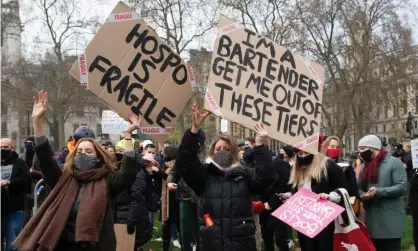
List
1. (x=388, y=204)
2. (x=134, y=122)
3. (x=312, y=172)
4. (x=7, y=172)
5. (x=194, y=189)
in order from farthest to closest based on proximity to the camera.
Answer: (x=7, y=172), (x=388, y=204), (x=312, y=172), (x=134, y=122), (x=194, y=189)

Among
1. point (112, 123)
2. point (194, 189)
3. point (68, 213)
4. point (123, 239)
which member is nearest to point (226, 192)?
point (194, 189)

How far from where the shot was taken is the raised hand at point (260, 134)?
5.00m

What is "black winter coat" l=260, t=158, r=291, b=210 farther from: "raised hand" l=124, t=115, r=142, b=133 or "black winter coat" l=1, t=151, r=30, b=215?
"black winter coat" l=1, t=151, r=30, b=215

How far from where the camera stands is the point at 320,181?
5668 mm

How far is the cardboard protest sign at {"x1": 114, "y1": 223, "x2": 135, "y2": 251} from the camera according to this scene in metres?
6.40

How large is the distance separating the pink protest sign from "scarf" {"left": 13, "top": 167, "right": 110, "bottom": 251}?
202cm

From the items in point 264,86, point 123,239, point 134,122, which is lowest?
point 123,239

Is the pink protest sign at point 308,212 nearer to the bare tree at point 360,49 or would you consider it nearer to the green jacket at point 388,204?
the green jacket at point 388,204

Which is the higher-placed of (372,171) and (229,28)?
(229,28)

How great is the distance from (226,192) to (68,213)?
132 cm

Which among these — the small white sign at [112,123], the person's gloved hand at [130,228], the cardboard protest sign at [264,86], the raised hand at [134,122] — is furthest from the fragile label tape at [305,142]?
the small white sign at [112,123]

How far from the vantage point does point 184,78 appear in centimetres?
571

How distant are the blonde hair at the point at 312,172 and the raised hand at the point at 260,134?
0.78 metres

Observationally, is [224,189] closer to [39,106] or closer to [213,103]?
[213,103]
